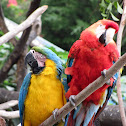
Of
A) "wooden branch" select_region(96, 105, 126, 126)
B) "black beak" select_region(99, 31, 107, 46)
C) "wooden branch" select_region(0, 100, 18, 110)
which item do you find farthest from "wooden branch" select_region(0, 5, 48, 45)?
"wooden branch" select_region(96, 105, 126, 126)

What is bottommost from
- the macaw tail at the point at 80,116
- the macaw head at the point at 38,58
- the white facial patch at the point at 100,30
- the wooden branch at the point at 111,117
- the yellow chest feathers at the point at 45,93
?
the wooden branch at the point at 111,117


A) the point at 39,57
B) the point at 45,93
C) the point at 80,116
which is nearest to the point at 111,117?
the point at 80,116

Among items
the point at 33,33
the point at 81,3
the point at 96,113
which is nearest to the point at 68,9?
the point at 81,3

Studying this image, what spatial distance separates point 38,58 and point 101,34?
1.05 feet

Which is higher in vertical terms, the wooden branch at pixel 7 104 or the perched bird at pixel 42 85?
the perched bird at pixel 42 85

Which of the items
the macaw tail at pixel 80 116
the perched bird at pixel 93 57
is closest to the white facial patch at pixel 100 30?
the perched bird at pixel 93 57

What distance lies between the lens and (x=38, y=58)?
102 centimetres

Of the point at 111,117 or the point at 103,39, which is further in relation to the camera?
the point at 111,117

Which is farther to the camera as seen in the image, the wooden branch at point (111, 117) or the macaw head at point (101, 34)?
→ the wooden branch at point (111, 117)

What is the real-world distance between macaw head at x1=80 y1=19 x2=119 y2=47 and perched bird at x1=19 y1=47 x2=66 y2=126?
195 mm

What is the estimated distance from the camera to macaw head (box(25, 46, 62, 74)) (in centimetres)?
101

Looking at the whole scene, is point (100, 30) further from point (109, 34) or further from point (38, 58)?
point (38, 58)

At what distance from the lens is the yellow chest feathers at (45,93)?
103 centimetres

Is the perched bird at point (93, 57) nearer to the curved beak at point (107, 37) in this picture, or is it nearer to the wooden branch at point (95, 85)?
the curved beak at point (107, 37)
